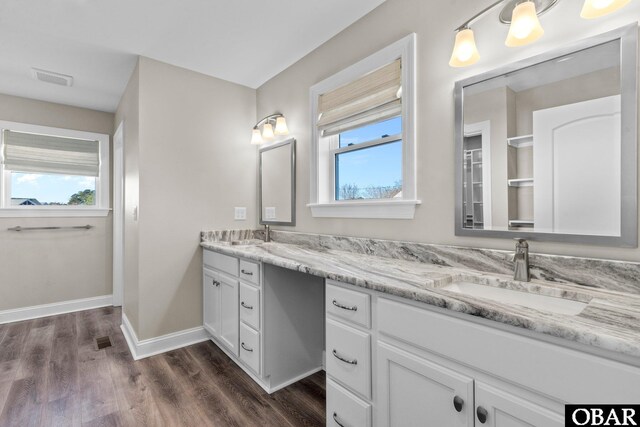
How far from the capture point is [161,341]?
2.62 metres

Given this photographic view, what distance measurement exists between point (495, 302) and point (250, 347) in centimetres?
165

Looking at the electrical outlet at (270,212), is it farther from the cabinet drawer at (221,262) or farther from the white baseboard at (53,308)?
the white baseboard at (53,308)

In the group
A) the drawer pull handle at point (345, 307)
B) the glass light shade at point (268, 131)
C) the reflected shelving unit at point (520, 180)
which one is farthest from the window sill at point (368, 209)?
the glass light shade at point (268, 131)

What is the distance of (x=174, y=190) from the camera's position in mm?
2703

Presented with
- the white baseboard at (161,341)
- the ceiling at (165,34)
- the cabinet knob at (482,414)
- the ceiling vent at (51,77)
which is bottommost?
the white baseboard at (161,341)

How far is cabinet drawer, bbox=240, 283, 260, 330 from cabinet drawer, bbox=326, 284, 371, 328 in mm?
698

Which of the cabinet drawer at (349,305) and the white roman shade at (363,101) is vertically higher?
the white roman shade at (363,101)

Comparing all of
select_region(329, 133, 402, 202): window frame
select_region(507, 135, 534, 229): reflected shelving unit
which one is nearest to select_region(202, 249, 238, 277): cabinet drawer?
select_region(329, 133, 402, 202): window frame

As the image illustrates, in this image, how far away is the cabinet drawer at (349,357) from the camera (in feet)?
4.33

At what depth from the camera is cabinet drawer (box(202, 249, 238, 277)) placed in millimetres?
2295

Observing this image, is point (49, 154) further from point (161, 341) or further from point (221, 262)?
point (221, 262)

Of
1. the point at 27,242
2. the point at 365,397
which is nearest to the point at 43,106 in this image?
the point at 27,242

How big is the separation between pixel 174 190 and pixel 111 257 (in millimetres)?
1980

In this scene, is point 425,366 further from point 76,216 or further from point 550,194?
point 76,216
